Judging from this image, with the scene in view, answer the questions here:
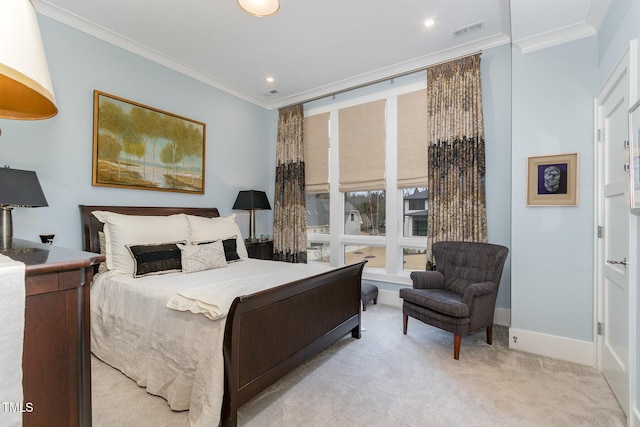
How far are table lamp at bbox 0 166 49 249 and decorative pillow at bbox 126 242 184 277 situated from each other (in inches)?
30.5

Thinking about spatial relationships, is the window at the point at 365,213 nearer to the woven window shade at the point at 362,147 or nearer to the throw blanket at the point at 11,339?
the woven window shade at the point at 362,147

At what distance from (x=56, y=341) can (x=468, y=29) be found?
4028mm

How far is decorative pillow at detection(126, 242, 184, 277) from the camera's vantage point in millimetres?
2699

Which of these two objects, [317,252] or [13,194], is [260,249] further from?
[13,194]

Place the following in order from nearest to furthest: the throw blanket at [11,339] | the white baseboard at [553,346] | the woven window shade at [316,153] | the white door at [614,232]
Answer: the throw blanket at [11,339] < the white door at [614,232] < the white baseboard at [553,346] < the woven window shade at [316,153]

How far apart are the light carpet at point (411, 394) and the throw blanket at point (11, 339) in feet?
4.32

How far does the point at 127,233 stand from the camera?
293cm

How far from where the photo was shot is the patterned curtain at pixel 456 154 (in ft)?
11.4

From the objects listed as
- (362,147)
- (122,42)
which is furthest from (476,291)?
(122,42)

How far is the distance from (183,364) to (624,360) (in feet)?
9.41

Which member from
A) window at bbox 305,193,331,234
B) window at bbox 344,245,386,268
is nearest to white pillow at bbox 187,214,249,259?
window at bbox 305,193,331,234

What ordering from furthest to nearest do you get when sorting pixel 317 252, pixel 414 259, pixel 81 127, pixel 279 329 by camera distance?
pixel 317 252 < pixel 414 259 < pixel 81 127 < pixel 279 329

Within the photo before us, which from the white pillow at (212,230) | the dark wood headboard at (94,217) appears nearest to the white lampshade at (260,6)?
the white pillow at (212,230)

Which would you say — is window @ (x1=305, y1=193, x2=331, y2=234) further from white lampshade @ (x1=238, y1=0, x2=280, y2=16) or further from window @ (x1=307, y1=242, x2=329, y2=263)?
white lampshade @ (x1=238, y1=0, x2=280, y2=16)
